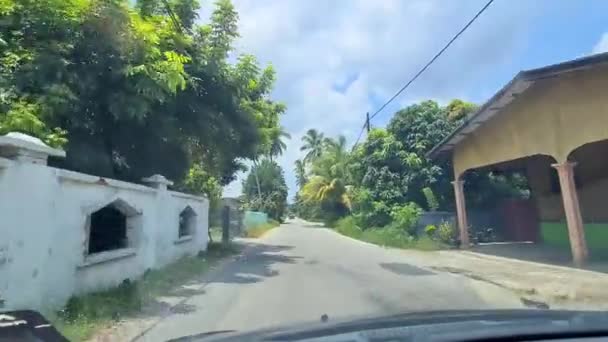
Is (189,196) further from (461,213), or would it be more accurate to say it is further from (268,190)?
(268,190)

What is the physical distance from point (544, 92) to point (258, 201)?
183 ft

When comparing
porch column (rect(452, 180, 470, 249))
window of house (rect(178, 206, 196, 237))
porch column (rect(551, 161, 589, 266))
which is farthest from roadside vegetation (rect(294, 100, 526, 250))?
window of house (rect(178, 206, 196, 237))

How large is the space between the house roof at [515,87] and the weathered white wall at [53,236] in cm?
923

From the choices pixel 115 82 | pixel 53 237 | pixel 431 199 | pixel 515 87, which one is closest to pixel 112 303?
pixel 53 237

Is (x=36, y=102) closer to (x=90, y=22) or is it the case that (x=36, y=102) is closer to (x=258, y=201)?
(x=90, y=22)

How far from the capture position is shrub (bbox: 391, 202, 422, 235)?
23.6 metres

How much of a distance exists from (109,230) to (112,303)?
10.2ft

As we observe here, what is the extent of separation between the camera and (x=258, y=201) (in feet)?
225

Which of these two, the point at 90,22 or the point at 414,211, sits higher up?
the point at 90,22

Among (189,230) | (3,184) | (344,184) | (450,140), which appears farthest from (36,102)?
(344,184)

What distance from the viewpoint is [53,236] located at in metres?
7.44

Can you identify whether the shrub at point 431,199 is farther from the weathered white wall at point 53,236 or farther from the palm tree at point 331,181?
the palm tree at point 331,181

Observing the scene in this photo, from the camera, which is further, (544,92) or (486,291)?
(544,92)

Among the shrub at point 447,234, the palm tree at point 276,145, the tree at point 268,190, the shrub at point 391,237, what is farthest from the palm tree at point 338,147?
the shrub at point 447,234
